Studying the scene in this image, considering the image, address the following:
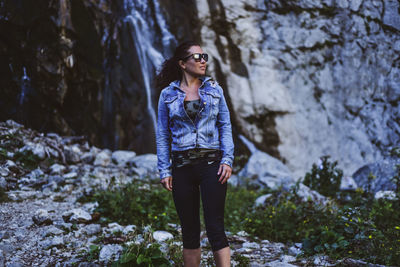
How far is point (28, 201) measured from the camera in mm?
5707

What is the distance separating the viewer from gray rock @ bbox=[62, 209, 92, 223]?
4.95 metres

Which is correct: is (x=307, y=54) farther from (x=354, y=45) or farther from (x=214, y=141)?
(x=214, y=141)

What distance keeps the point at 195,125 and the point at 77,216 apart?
9.92ft

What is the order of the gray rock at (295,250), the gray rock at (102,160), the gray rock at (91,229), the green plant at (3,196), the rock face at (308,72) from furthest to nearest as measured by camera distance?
1. the rock face at (308,72)
2. the gray rock at (102,160)
3. the green plant at (3,196)
4. the gray rock at (91,229)
5. the gray rock at (295,250)

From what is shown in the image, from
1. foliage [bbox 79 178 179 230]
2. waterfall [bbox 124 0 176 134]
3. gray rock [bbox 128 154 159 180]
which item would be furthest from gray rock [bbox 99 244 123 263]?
waterfall [bbox 124 0 176 134]

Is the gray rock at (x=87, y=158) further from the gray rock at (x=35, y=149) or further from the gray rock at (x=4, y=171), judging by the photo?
the gray rock at (x=4, y=171)

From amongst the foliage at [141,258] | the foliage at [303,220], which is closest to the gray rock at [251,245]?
the foliage at [303,220]

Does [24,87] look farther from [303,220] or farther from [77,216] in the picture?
[303,220]

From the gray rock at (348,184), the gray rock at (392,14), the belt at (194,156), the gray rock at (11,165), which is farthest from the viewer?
the gray rock at (392,14)

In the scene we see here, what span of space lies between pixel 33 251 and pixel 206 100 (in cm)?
273

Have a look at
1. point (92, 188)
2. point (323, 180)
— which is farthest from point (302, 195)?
point (92, 188)

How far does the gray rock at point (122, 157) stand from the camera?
986 cm

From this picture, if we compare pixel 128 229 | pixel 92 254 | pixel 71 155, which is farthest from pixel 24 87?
pixel 92 254

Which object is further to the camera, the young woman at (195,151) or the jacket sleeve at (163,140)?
the jacket sleeve at (163,140)
